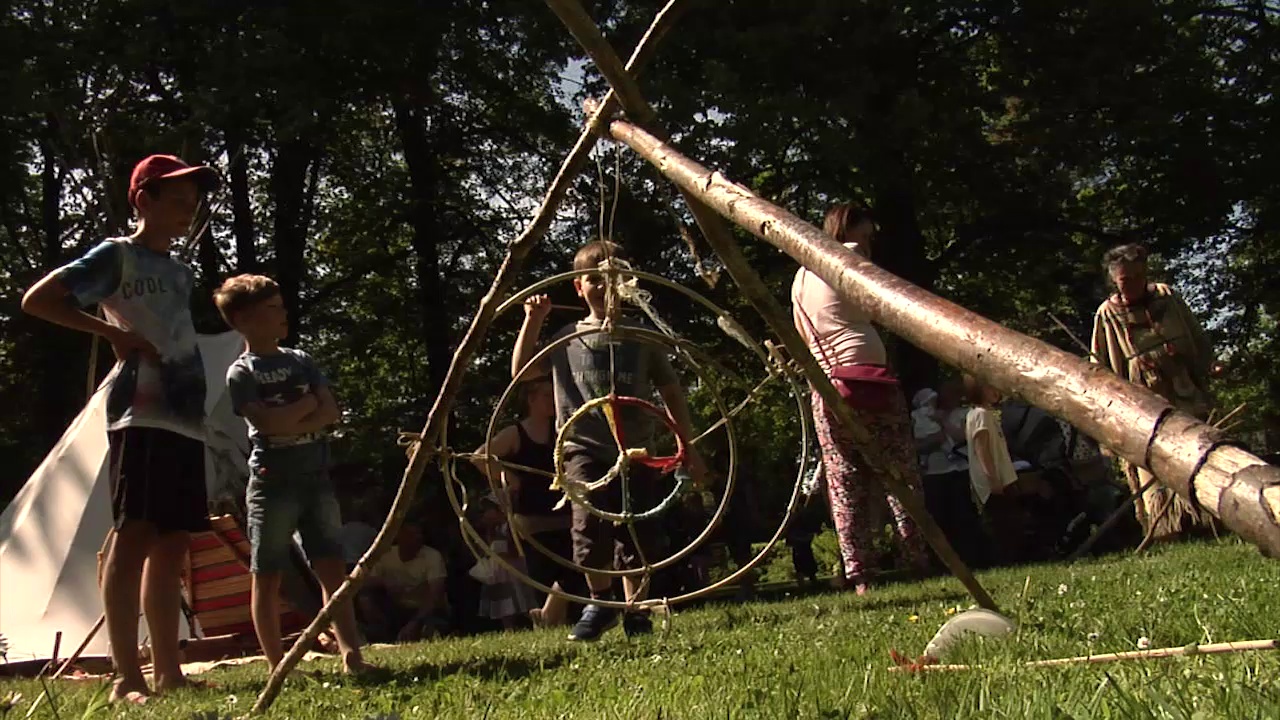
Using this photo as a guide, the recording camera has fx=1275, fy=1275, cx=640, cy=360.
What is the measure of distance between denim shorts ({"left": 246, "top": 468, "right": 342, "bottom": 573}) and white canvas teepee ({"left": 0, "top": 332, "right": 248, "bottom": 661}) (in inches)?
122

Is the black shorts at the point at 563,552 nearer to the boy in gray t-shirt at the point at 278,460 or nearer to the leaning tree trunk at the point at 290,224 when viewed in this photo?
the boy in gray t-shirt at the point at 278,460

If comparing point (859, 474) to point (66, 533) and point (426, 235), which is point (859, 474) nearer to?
point (66, 533)

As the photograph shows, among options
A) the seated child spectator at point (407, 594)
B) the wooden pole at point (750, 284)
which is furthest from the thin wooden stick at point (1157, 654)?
the seated child spectator at point (407, 594)

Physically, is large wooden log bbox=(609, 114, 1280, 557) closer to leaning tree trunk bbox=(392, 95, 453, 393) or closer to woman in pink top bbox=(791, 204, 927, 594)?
woman in pink top bbox=(791, 204, 927, 594)

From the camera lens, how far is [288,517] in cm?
410

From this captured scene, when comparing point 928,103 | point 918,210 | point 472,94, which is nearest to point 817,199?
point 918,210

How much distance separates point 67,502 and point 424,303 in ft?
24.1

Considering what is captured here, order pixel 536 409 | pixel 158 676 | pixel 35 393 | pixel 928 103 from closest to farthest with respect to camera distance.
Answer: pixel 158 676, pixel 536 409, pixel 928 103, pixel 35 393

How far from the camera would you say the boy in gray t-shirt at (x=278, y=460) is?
13.3 feet

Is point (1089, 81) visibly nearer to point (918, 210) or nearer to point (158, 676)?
point (918, 210)

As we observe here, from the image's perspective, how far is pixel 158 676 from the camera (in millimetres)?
3885

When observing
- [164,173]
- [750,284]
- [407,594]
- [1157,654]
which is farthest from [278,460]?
[407,594]

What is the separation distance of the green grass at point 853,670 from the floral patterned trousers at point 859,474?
16.1 inches

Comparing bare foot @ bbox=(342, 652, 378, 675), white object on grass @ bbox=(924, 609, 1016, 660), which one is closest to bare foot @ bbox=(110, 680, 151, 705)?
bare foot @ bbox=(342, 652, 378, 675)
